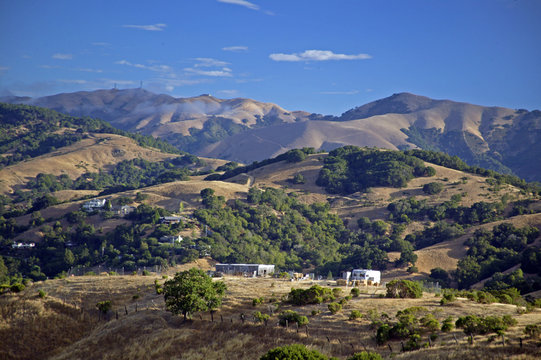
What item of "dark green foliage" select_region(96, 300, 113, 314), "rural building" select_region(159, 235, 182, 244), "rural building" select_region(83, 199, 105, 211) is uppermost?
"rural building" select_region(83, 199, 105, 211)

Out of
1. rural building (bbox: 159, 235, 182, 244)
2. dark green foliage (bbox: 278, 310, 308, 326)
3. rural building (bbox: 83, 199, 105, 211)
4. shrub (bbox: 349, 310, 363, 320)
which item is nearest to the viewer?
shrub (bbox: 349, 310, 363, 320)

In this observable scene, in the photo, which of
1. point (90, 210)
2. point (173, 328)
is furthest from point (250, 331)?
point (90, 210)

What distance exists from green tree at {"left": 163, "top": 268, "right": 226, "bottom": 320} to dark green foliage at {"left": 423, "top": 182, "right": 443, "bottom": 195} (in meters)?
94.9

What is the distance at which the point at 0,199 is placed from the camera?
16075cm

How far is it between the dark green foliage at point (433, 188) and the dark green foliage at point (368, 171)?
7.29 meters

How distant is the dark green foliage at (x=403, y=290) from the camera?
4869 cm

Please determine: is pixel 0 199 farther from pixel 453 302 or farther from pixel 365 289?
pixel 453 302

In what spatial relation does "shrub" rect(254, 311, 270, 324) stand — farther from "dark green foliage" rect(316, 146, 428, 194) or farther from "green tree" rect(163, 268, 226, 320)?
"dark green foliage" rect(316, 146, 428, 194)

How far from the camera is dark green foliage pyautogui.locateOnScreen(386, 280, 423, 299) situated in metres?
48.7

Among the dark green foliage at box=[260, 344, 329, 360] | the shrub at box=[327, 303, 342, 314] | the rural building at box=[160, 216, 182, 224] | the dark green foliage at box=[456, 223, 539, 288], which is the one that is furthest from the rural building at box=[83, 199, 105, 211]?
the dark green foliage at box=[260, 344, 329, 360]

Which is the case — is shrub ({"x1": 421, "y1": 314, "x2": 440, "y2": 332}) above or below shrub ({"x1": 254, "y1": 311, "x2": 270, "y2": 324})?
above

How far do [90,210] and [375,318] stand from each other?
89.3 metres

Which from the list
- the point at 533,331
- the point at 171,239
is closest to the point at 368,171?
the point at 171,239

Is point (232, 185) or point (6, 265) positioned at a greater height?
point (232, 185)
